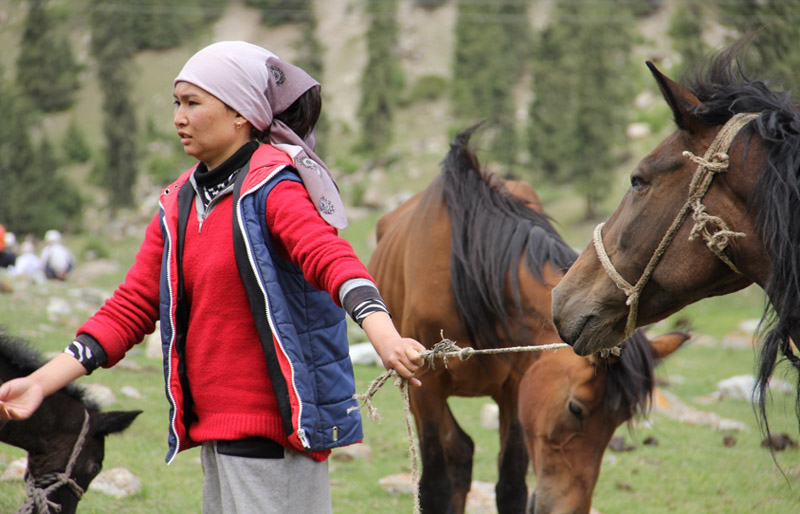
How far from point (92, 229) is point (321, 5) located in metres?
35.7

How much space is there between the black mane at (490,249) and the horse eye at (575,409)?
0.57m

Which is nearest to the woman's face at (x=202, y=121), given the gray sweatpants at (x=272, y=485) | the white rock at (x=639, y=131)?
the gray sweatpants at (x=272, y=485)

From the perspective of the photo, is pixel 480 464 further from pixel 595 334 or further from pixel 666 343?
pixel 595 334

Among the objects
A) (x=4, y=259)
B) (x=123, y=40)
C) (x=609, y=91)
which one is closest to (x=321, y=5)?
(x=123, y=40)

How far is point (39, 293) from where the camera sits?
11688 mm

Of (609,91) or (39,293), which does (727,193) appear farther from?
(609,91)

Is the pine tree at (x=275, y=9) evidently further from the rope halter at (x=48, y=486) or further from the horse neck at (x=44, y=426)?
the rope halter at (x=48, y=486)

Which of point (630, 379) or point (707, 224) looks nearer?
point (707, 224)

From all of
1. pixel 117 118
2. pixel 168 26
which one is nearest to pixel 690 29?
pixel 117 118

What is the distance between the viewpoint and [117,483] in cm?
448

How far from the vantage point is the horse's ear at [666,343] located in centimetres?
360

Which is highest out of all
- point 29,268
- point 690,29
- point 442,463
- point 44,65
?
point 44,65

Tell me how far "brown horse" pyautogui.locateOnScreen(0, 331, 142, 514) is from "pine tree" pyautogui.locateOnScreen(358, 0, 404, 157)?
107 ft

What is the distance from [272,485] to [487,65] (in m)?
36.6
